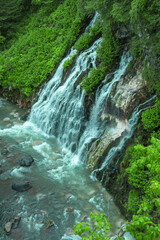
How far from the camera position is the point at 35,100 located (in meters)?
13.3

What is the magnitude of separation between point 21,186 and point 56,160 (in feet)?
7.11

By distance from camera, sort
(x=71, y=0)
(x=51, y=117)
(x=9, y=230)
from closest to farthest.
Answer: (x=9, y=230), (x=51, y=117), (x=71, y=0)

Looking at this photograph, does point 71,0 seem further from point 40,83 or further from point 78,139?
point 78,139

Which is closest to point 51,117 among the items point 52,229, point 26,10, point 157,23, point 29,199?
point 29,199

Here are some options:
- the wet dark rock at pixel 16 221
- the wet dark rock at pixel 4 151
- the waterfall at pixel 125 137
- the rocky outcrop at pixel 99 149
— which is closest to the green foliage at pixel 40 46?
the wet dark rock at pixel 4 151

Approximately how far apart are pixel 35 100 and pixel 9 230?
8.71 metres

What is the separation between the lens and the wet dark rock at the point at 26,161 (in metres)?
8.83

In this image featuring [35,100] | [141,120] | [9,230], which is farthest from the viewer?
[35,100]

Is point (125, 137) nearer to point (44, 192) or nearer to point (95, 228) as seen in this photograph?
point (44, 192)

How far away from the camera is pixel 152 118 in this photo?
6.55 metres

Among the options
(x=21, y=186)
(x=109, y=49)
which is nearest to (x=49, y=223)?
(x=21, y=186)

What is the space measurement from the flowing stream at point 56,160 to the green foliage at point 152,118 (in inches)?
93.4

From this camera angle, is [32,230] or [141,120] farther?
[141,120]

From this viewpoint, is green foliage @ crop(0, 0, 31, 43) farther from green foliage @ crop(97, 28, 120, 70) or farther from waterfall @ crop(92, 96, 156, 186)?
waterfall @ crop(92, 96, 156, 186)
